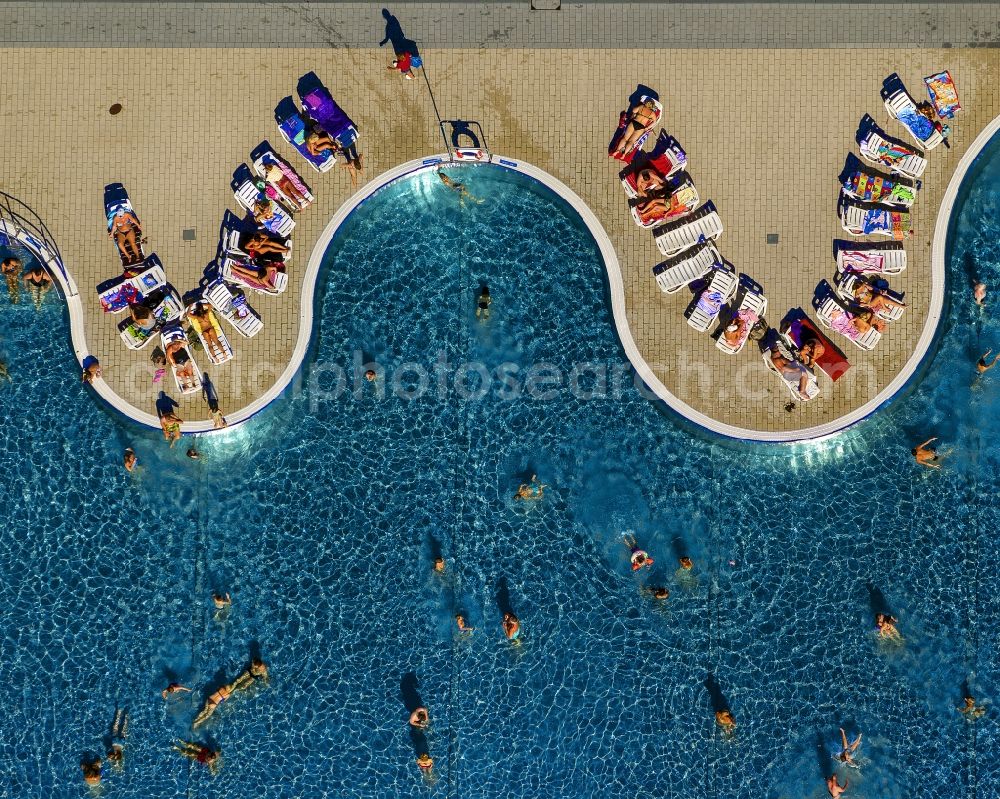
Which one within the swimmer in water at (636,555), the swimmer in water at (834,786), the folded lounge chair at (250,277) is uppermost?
the folded lounge chair at (250,277)

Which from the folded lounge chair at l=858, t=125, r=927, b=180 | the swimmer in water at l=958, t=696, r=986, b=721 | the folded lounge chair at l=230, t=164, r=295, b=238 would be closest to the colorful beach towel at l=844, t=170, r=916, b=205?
the folded lounge chair at l=858, t=125, r=927, b=180

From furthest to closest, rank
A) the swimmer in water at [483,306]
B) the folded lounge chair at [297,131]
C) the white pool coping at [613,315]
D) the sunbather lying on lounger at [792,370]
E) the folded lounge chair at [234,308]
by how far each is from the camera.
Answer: the swimmer in water at [483,306] < the white pool coping at [613,315] < the folded lounge chair at [297,131] < the sunbather lying on lounger at [792,370] < the folded lounge chair at [234,308]

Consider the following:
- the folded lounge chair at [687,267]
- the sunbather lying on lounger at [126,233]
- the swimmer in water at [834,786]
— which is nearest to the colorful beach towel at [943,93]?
the folded lounge chair at [687,267]

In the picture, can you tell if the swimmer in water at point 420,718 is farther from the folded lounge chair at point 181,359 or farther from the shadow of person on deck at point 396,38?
the shadow of person on deck at point 396,38

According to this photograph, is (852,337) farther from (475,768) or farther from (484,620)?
(475,768)

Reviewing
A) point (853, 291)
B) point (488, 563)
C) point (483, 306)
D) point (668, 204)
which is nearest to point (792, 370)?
point (853, 291)

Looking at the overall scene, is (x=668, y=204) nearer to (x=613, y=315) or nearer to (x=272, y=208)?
(x=613, y=315)

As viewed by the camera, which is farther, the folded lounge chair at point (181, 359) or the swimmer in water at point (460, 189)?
the swimmer in water at point (460, 189)
